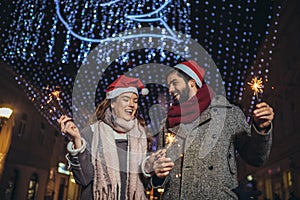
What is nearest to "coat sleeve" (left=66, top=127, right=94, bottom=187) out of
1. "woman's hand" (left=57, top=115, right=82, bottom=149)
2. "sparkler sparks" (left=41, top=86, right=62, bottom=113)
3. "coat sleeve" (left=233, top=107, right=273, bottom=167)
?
"woman's hand" (left=57, top=115, right=82, bottom=149)

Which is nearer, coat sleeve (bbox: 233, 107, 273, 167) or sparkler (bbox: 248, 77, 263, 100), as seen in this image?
sparkler (bbox: 248, 77, 263, 100)

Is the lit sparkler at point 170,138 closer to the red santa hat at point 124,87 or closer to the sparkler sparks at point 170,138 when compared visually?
the sparkler sparks at point 170,138

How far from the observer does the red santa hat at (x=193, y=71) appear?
2903 millimetres

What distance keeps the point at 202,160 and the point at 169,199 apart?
1.40ft

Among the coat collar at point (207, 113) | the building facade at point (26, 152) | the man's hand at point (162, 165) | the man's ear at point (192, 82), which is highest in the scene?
the building facade at point (26, 152)

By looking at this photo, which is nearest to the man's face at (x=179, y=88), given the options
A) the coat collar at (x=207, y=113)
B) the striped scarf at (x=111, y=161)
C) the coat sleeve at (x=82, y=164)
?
the coat collar at (x=207, y=113)

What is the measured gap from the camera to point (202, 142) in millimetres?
2604

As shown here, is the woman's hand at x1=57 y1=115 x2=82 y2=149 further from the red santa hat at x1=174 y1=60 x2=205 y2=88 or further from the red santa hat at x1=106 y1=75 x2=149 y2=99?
the red santa hat at x1=174 y1=60 x2=205 y2=88

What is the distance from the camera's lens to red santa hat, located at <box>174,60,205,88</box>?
9.52ft

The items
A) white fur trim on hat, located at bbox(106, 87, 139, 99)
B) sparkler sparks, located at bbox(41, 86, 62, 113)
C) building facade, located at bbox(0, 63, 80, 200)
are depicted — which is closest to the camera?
sparkler sparks, located at bbox(41, 86, 62, 113)

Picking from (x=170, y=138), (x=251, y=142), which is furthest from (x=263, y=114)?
(x=170, y=138)

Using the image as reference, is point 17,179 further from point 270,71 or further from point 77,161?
point 270,71

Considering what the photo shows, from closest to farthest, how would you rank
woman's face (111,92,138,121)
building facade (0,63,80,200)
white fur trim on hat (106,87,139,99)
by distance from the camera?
woman's face (111,92,138,121) < white fur trim on hat (106,87,139,99) < building facade (0,63,80,200)

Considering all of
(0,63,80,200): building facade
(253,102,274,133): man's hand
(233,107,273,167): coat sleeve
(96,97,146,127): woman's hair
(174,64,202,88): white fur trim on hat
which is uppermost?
(0,63,80,200): building facade
